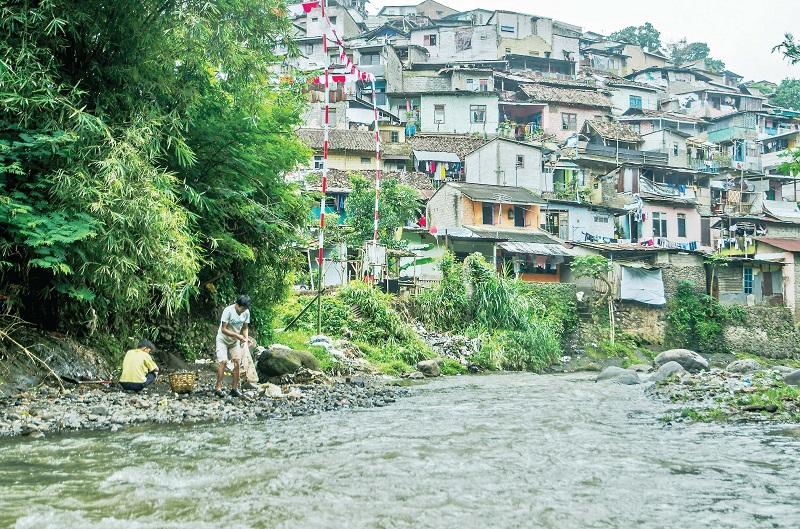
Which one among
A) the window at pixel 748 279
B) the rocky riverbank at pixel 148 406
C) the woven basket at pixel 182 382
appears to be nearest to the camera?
the rocky riverbank at pixel 148 406

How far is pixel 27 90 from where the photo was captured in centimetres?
1127

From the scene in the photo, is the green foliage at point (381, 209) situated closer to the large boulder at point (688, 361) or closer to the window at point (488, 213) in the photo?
the window at point (488, 213)

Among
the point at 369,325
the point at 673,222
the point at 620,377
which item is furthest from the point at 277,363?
the point at 673,222

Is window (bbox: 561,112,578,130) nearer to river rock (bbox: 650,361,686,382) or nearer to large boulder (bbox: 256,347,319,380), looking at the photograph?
river rock (bbox: 650,361,686,382)

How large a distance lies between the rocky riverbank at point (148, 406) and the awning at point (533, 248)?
24.7 meters

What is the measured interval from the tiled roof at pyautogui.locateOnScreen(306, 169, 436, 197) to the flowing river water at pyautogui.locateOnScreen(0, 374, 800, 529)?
33.3 metres

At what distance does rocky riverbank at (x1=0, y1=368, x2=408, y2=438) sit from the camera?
9812 millimetres

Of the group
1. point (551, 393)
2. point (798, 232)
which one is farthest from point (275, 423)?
point (798, 232)

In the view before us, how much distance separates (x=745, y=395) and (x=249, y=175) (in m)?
10.8

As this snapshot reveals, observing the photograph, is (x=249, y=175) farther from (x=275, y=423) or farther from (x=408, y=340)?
(x=408, y=340)

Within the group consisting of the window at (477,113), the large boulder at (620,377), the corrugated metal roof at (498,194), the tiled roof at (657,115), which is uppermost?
the tiled roof at (657,115)

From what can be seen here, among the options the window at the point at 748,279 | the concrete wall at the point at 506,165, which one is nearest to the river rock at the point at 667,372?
the window at the point at 748,279

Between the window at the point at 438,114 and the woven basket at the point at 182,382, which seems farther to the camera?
the window at the point at 438,114

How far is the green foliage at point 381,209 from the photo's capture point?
35.7 metres
